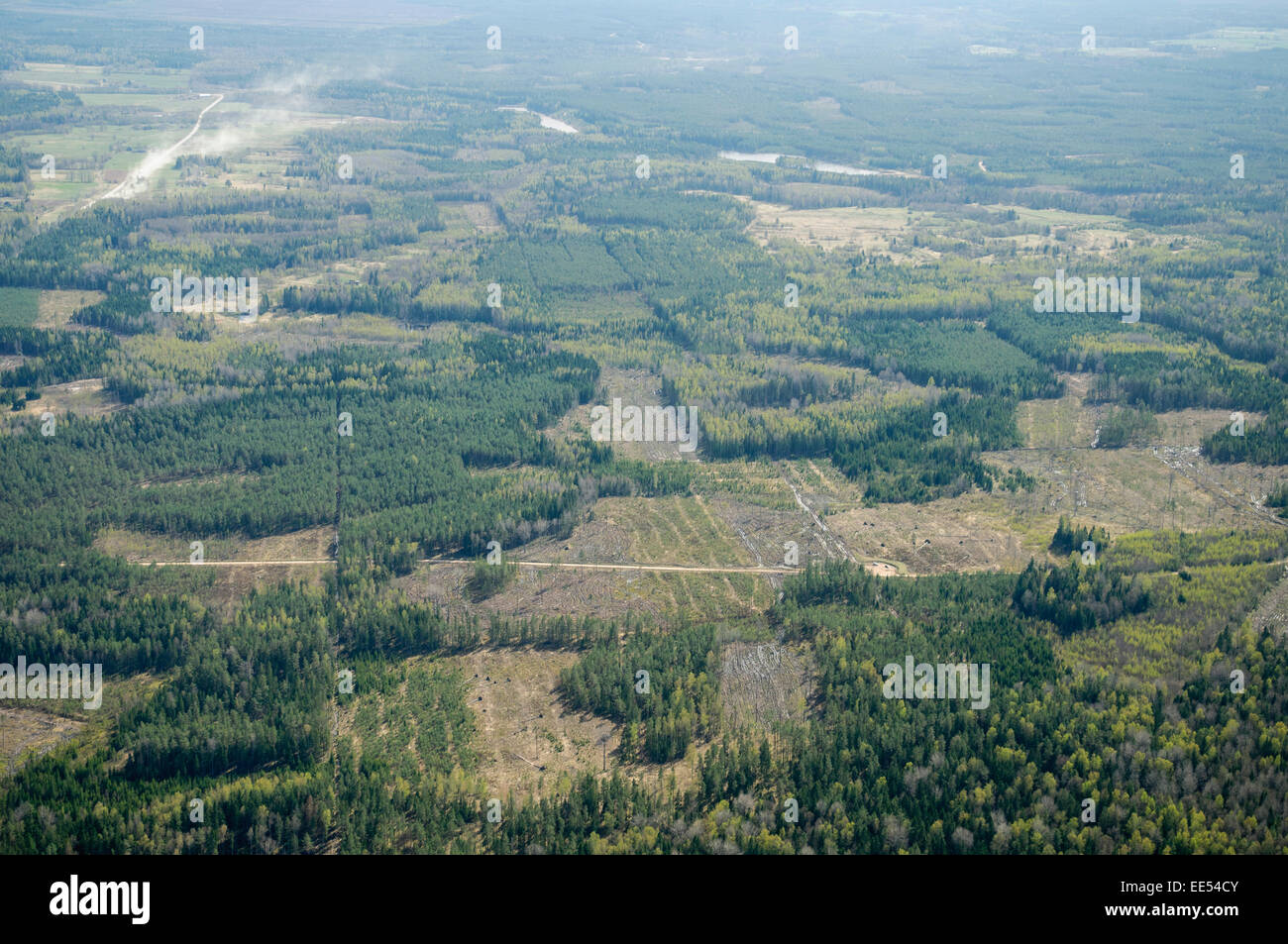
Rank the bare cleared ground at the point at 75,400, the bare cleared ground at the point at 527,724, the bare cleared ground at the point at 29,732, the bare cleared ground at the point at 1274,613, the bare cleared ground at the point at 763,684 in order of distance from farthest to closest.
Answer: the bare cleared ground at the point at 75,400
the bare cleared ground at the point at 1274,613
the bare cleared ground at the point at 763,684
the bare cleared ground at the point at 29,732
the bare cleared ground at the point at 527,724

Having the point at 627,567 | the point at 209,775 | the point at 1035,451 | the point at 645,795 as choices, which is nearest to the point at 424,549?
the point at 627,567

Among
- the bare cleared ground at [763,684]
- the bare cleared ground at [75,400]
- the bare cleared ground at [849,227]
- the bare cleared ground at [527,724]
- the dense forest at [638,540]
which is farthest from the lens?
the bare cleared ground at [849,227]

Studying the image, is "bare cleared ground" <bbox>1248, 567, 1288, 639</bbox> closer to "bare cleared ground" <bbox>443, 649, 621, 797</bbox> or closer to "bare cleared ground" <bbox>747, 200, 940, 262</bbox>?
"bare cleared ground" <bbox>443, 649, 621, 797</bbox>

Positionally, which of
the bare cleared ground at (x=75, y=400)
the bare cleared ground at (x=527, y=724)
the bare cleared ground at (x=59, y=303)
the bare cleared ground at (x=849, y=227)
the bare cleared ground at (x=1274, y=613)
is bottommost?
the bare cleared ground at (x=527, y=724)

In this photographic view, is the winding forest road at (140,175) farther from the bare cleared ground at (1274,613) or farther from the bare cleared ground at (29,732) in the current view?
the bare cleared ground at (1274,613)

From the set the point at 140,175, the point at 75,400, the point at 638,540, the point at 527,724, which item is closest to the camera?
the point at 527,724

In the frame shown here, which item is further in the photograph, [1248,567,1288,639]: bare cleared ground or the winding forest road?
the winding forest road

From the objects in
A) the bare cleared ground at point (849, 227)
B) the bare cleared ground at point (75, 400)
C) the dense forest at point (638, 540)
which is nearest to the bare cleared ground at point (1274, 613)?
the dense forest at point (638, 540)

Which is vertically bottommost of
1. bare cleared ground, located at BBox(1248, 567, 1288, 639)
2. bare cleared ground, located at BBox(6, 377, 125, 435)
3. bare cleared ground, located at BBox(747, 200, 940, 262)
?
bare cleared ground, located at BBox(1248, 567, 1288, 639)

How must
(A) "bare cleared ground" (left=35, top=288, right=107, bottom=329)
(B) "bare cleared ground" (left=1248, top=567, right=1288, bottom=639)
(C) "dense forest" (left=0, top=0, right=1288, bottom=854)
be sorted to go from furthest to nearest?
(A) "bare cleared ground" (left=35, top=288, right=107, bottom=329), (B) "bare cleared ground" (left=1248, top=567, right=1288, bottom=639), (C) "dense forest" (left=0, top=0, right=1288, bottom=854)

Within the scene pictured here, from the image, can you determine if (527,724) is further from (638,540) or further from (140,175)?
(140,175)

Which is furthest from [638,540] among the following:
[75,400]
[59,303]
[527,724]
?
[59,303]

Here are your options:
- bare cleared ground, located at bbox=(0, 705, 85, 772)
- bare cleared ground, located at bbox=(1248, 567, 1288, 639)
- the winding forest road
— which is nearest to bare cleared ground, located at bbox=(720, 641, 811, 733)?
bare cleared ground, located at bbox=(1248, 567, 1288, 639)

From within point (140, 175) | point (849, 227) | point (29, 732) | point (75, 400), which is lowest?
point (29, 732)
